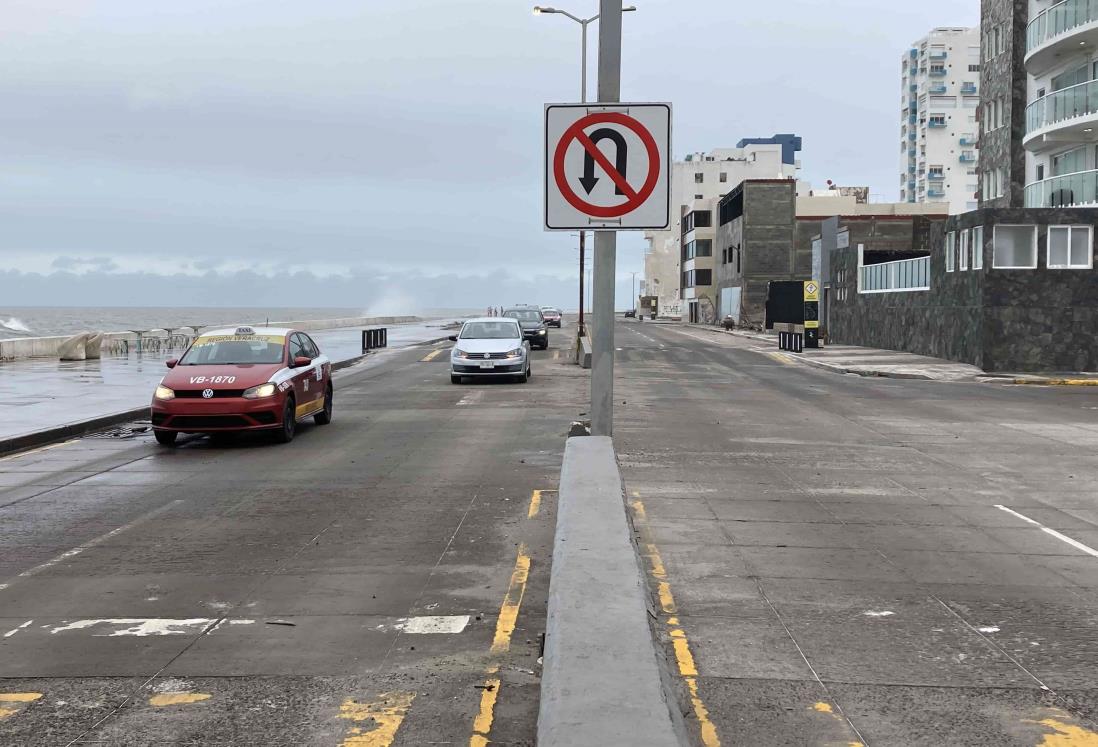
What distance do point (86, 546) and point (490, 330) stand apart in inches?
795

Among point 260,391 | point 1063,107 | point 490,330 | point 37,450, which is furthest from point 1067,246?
point 37,450

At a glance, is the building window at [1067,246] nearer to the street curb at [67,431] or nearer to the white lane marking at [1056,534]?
the white lane marking at [1056,534]

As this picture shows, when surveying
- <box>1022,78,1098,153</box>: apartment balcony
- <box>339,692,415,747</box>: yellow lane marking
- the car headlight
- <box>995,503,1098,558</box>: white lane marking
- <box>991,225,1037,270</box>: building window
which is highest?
<box>1022,78,1098,153</box>: apartment balcony

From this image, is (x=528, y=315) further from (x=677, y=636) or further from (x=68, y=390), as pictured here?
(x=677, y=636)

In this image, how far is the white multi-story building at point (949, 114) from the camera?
154m

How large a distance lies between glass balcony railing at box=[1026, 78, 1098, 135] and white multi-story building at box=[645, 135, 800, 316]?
6680 cm

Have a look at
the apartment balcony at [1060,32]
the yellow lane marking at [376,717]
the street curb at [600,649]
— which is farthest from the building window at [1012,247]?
the yellow lane marking at [376,717]

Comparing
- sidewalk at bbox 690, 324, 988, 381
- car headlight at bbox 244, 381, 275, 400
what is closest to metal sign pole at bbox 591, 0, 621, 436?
car headlight at bbox 244, 381, 275, 400

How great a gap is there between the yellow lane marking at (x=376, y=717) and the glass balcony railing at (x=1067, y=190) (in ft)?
131

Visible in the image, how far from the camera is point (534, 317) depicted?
4647 centimetres

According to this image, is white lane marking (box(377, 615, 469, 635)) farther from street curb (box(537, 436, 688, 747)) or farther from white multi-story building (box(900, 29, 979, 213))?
white multi-story building (box(900, 29, 979, 213))

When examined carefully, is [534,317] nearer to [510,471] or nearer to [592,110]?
[510,471]

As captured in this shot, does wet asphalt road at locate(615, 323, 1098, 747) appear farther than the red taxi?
No

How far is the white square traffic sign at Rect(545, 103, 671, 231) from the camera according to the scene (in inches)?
310
